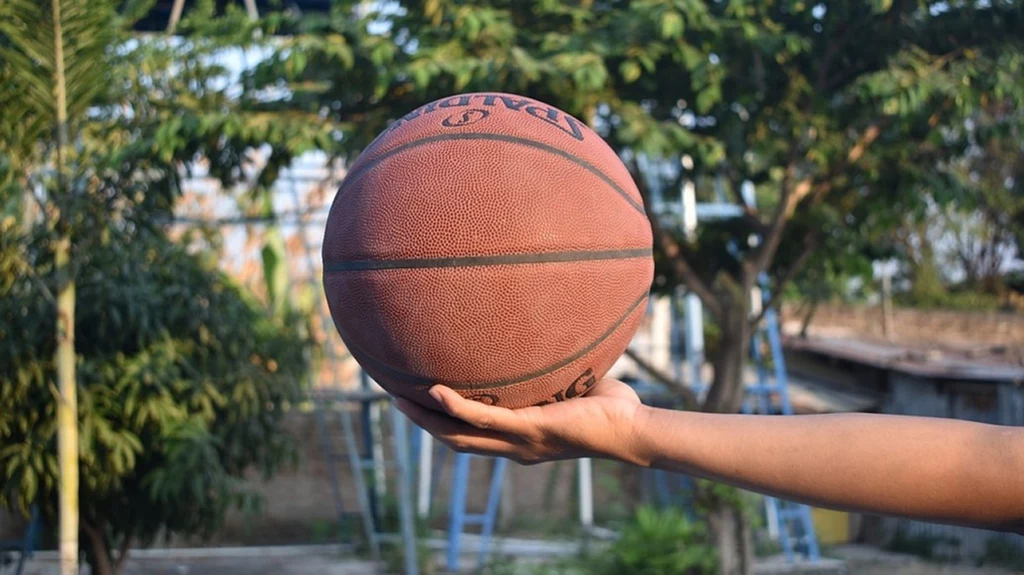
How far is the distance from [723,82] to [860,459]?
5418mm

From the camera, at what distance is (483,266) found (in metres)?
2.35

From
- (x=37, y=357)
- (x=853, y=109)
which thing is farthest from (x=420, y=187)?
(x=853, y=109)

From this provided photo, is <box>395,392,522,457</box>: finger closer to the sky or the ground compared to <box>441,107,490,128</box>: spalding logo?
closer to the ground

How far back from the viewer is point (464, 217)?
7.79 ft

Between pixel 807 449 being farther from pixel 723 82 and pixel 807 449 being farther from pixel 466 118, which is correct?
pixel 723 82

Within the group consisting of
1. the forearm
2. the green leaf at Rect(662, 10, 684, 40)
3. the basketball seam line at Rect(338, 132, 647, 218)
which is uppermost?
the green leaf at Rect(662, 10, 684, 40)

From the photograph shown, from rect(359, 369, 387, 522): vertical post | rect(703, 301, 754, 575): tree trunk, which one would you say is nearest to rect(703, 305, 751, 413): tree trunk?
rect(703, 301, 754, 575): tree trunk

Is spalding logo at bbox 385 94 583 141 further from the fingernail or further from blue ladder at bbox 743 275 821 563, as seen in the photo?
blue ladder at bbox 743 275 821 563

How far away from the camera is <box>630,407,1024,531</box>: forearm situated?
1.88m

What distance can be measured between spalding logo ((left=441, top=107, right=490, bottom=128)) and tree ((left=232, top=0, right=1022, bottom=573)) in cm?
347

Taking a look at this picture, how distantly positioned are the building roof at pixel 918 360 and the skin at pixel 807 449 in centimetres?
1060

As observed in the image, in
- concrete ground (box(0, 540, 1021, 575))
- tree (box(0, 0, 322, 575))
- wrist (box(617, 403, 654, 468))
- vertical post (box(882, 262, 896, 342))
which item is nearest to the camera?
wrist (box(617, 403, 654, 468))

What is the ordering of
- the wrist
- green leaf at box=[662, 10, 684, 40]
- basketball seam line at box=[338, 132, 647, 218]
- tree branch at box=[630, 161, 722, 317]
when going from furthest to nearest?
tree branch at box=[630, 161, 722, 317], green leaf at box=[662, 10, 684, 40], basketball seam line at box=[338, 132, 647, 218], the wrist

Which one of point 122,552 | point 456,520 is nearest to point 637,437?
point 122,552
